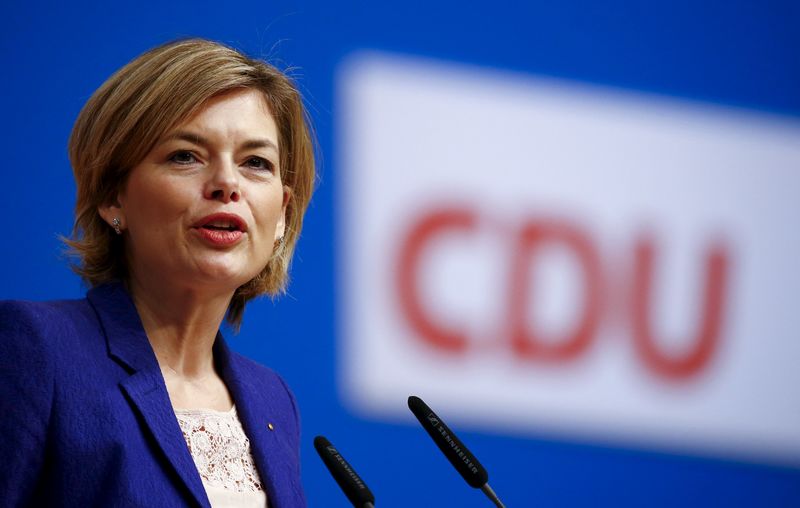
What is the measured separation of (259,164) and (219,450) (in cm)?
44

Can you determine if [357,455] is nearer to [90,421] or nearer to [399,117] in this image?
[399,117]

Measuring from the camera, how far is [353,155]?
8.58 feet

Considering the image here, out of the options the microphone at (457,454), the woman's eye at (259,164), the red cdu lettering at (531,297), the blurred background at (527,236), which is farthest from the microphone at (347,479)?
the red cdu lettering at (531,297)

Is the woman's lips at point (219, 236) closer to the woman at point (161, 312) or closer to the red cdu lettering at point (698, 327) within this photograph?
the woman at point (161, 312)

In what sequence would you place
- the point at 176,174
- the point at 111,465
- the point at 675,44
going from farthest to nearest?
the point at 675,44 < the point at 176,174 < the point at 111,465

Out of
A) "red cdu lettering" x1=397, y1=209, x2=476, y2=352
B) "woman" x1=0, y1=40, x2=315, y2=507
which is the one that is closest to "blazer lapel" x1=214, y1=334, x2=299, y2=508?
"woman" x1=0, y1=40, x2=315, y2=507

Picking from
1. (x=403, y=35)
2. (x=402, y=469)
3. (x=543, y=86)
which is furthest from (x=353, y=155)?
(x=402, y=469)

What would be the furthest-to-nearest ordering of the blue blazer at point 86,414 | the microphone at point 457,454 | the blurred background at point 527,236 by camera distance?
the blurred background at point 527,236
the microphone at point 457,454
the blue blazer at point 86,414

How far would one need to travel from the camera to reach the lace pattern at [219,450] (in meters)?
1.53

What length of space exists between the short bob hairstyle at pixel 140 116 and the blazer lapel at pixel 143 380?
0.34ft

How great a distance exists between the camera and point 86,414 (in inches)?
53.4

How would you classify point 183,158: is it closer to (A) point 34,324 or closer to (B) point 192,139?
(B) point 192,139

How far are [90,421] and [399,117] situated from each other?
150 centimetres

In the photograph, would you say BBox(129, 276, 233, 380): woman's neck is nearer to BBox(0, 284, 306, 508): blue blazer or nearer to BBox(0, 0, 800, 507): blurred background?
BBox(0, 284, 306, 508): blue blazer
